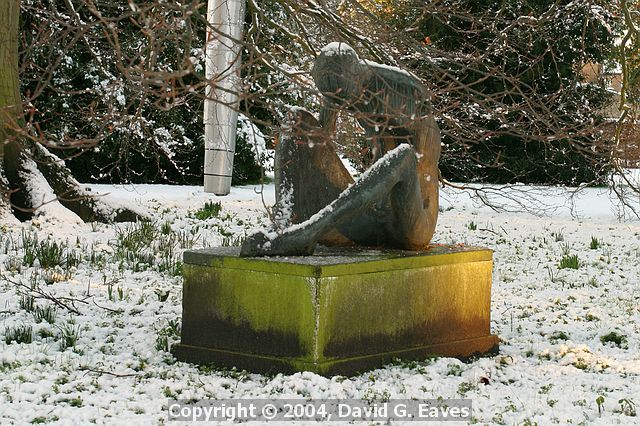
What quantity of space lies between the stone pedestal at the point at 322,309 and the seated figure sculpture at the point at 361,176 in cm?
16

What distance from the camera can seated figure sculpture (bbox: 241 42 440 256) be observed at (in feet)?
18.1

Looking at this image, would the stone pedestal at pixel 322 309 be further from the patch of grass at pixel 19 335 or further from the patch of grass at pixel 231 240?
the patch of grass at pixel 231 240

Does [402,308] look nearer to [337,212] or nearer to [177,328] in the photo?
[337,212]

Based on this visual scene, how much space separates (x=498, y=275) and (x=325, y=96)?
413 centimetres

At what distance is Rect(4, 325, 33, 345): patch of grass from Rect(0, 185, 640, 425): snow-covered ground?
12 millimetres

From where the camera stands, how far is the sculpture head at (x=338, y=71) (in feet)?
18.9

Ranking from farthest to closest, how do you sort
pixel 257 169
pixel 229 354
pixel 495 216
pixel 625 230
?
pixel 257 169, pixel 495 216, pixel 625 230, pixel 229 354

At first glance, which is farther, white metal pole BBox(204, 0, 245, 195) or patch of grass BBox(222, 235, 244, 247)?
white metal pole BBox(204, 0, 245, 195)

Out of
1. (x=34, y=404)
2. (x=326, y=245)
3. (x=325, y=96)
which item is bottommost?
(x=34, y=404)

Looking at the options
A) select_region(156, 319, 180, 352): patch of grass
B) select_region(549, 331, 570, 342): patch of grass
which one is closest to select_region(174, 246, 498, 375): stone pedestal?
select_region(156, 319, 180, 352): patch of grass

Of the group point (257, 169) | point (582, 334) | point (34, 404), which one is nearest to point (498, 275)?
point (582, 334)

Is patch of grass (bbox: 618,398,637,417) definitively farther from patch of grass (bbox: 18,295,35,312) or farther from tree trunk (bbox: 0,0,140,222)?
tree trunk (bbox: 0,0,140,222)

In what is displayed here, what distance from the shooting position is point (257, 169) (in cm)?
1838

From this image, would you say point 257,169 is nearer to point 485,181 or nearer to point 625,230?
point 485,181
